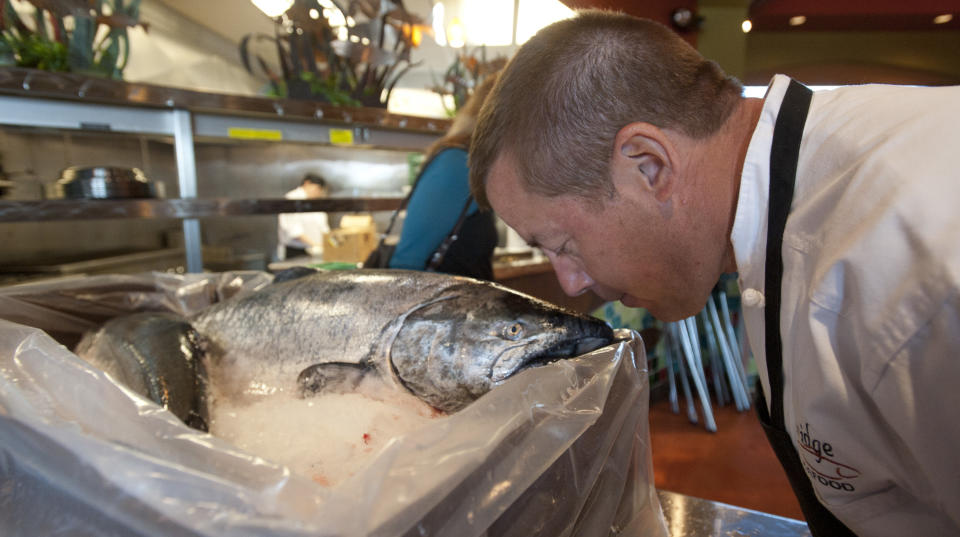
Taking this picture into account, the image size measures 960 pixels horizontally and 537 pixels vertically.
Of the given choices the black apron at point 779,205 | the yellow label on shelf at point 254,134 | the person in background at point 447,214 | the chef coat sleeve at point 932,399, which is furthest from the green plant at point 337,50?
the chef coat sleeve at point 932,399

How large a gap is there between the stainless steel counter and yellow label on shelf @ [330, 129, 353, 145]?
2.77 m

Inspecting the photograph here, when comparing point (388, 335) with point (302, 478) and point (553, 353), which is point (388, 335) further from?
point (302, 478)

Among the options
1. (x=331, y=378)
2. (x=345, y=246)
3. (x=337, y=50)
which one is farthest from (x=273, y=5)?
(x=331, y=378)

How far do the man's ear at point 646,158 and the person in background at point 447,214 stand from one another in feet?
3.57

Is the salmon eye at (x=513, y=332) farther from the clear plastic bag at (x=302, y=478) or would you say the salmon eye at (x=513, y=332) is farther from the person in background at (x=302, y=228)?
the person in background at (x=302, y=228)

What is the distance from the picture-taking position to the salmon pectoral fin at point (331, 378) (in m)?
1.00

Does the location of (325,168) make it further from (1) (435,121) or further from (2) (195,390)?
(2) (195,390)

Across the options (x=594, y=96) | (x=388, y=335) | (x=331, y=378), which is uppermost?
(x=594, y=96)

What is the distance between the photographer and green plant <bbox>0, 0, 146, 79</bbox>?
7.03 ft

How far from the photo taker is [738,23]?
4.28 m

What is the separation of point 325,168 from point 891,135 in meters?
6.02

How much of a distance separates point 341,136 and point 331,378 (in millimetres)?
2499

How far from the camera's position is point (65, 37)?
88.9 inches

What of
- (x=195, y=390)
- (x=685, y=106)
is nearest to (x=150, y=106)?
(x=195, y=390)
